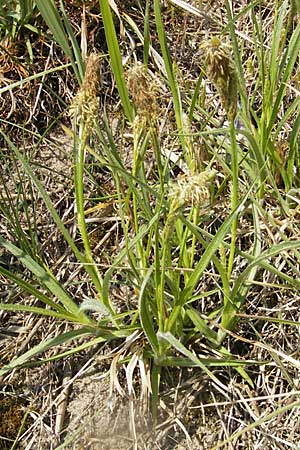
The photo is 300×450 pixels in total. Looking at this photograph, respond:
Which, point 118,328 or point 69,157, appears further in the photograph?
point 69,157

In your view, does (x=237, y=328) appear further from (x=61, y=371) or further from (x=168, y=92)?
(x=168, y=92)

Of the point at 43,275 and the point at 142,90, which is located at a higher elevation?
the point at 142,90

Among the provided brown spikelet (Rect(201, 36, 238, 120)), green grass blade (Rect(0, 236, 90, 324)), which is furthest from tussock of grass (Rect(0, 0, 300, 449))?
brown spikelet (Rect(201, 36, 238, 120))

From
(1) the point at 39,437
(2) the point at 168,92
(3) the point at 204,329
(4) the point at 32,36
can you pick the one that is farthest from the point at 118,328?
(4) the point at 32,36

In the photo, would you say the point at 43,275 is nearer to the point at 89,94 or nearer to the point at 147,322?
the point at 147,322

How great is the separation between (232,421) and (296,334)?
0.76 ft

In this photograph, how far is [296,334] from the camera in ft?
4.60

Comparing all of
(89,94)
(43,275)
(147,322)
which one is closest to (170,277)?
(147,322)

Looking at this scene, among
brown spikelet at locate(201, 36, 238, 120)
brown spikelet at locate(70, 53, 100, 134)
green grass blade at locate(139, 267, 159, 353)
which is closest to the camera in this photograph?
brown spikelet at locate(201, 36, 238, 120)

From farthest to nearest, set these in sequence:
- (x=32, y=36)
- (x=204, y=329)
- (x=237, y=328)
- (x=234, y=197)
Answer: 1. (x=32, y=36)
2. (x=237, y=328)
3. (x=204, y=329)
4. (x=234, y=197)

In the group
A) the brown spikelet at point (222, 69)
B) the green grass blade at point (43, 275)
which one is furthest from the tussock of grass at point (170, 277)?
the brown spikelet at point (222, 69)

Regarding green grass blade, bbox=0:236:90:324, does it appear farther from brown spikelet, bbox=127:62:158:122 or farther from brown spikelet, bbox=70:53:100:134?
brown spikelet, bbox=127:62:158:122

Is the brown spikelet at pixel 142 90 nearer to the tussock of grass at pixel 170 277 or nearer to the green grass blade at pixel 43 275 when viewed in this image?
the tussock of grass at pixel 170 277

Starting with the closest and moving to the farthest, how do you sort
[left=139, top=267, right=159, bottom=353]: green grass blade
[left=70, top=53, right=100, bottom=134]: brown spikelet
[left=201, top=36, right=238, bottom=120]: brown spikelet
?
[left=201, top=36, right=238, bottom=120]: brown spikelet
[left=70, top=53, right=100, bottom=134]: brown spikelet
[left=139, top=267, right=159, bottom=353]: green grass blade
